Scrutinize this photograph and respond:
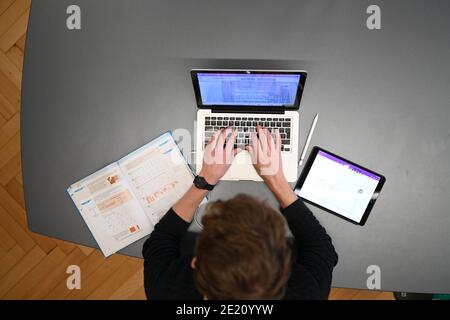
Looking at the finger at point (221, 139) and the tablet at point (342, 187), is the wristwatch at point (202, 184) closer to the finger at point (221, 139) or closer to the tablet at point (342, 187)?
the finger at point (221, 139)

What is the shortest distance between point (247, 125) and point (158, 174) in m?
0.32

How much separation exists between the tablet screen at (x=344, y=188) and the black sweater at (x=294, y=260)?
0.26ft

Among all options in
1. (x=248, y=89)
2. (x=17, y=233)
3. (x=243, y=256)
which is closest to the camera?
(x=243, y=256)

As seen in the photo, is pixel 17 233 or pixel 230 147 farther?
pixel 17 233

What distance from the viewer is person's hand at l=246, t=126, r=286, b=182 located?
1.08 m

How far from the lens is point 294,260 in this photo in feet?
3.53

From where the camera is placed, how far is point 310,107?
3.66 feet

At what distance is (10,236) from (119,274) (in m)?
0.58

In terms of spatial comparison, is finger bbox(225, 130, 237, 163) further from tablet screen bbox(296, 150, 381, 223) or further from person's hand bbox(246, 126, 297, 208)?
tablet screen bbox(296, 150, 381, 223)

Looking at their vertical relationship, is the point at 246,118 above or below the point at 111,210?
above

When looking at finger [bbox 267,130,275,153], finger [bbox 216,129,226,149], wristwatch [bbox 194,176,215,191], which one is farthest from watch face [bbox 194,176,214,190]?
finger [bbox 267,130,275,153]

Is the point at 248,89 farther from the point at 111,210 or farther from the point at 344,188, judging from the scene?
the point at 111,210

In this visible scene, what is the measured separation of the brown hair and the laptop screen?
0.37 metres

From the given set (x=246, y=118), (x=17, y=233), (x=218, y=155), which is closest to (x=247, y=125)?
(x=246, y=118)
